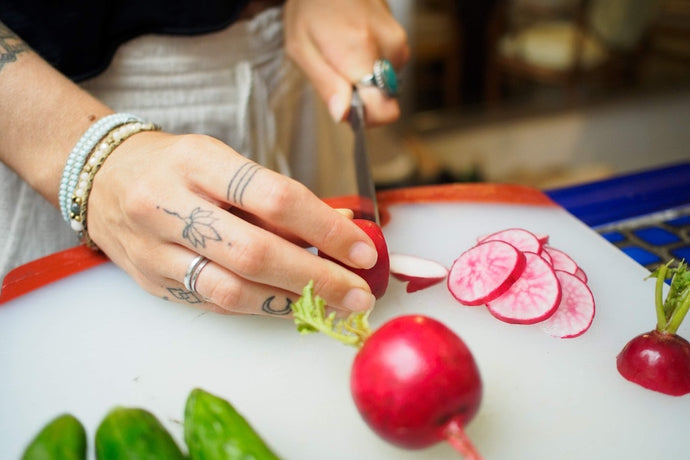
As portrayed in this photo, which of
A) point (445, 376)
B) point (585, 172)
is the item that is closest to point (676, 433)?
point (445, 376)

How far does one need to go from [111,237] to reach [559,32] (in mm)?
2931

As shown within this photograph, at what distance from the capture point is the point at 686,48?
338cm

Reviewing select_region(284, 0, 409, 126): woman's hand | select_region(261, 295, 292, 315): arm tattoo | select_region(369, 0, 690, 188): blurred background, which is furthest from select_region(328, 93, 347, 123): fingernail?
select_region(369, 0, 690, 188): blurred background

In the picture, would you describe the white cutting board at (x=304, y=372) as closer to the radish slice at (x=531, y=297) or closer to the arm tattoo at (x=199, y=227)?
the radish slice at (x=531, y=297)

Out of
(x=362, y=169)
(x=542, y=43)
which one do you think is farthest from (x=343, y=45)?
(x=542, y=43)

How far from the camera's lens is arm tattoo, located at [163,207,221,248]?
682 millimetres

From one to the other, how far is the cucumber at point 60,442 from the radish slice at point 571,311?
1.87ft

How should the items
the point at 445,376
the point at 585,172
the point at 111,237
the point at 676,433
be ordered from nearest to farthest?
1. the point at 445,376
2. the point at 676,433
3. the point at 111,237
4. the point at 585,172

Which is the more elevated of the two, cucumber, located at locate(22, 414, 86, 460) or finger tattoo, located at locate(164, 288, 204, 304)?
finger tattoo, located at locate(164, 288, 204, 304)

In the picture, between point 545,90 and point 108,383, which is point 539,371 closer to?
point 108,383

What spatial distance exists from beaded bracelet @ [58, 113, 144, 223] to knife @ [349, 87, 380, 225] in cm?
39

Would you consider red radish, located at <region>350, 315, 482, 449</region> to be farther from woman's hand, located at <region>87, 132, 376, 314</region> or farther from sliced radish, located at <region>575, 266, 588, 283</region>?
sliced radish, located at <region>575, 266, 588, 283</region>

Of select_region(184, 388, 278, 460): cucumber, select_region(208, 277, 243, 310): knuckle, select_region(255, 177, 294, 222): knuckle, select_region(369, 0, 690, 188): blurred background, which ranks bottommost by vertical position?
select_region(369, 0, 690, 188): blurred background

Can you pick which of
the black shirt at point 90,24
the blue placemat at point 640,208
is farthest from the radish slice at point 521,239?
the black shirt at point 90,24
